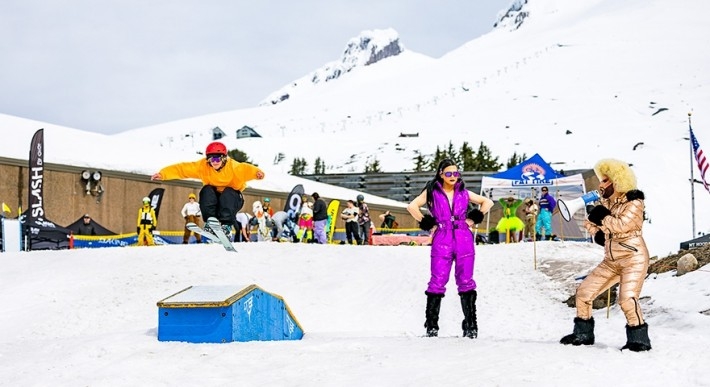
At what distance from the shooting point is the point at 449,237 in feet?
24.3

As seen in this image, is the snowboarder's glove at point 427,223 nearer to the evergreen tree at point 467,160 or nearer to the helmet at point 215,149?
the helmet at point 215,149

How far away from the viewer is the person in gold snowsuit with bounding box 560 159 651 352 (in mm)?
6238

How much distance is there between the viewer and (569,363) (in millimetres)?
5258

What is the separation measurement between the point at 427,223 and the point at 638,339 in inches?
90.5

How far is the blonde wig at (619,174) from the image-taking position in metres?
6.41

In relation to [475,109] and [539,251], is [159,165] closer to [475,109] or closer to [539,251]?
[539,251]

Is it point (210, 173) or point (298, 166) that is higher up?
point (298, 166)

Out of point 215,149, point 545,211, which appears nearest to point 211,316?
point 215,149

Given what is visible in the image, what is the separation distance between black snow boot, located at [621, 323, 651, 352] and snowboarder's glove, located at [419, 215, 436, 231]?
85.3 inches

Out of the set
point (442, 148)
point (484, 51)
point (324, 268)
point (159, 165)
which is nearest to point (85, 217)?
point (159, 165)

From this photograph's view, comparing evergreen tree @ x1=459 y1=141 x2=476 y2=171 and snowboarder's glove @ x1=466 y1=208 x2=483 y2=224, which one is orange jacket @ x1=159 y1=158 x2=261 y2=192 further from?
evergreen tree @ x1=459 y1=141 x2=476 y2=171

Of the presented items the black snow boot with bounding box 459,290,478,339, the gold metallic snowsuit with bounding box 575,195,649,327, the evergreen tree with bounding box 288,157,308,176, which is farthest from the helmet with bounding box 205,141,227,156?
the evergreen tree with bounding box 288,157,308,176

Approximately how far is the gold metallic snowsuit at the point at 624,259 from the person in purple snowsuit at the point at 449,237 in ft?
4.38

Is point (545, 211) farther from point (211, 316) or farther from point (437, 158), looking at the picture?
point (437, 158)
